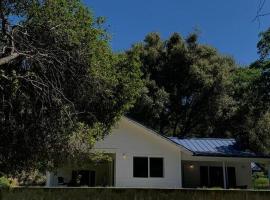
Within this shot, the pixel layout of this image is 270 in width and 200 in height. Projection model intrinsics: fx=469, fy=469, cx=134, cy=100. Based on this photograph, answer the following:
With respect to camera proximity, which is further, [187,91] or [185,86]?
[187,91]

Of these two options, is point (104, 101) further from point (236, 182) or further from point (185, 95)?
point (185, 95)

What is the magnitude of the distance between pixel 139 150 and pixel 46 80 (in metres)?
14.9

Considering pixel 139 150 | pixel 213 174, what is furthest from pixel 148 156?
pixel 213 174

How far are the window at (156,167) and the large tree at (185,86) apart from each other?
10966mm

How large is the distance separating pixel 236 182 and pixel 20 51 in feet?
73.4

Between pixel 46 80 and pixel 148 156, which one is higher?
pixel 46 80

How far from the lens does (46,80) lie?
1392 centimetres

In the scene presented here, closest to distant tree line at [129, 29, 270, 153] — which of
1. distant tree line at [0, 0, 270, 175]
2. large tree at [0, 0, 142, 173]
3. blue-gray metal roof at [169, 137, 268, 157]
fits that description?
blue-gray metal roof at [169, 137, 268, 157]

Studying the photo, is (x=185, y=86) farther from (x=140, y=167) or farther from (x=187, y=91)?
(x=140, y=167)

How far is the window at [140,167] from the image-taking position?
91.4 ft

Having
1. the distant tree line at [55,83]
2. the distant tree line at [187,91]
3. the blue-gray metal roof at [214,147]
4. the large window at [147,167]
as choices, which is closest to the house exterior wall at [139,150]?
the large window at [147,167]

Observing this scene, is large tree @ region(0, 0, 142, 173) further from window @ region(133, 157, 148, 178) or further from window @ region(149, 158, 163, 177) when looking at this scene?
window @ region(149, 158, 163, 177)

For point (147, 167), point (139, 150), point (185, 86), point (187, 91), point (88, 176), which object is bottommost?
point (88, 176)

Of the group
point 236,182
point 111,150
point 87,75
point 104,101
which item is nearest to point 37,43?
point 87,75
